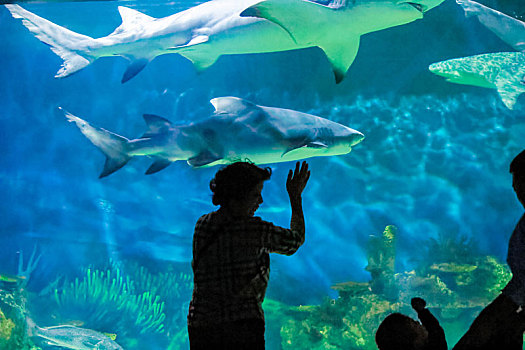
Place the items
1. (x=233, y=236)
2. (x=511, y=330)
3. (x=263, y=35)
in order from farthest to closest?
(x=263, y=35), (x=233, y=236), (x=511, y=330)

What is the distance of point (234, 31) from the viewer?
4445 millimetres

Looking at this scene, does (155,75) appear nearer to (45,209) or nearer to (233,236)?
(45,209)

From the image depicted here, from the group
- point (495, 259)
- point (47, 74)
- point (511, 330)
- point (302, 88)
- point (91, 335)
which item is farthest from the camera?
point (47, 74)

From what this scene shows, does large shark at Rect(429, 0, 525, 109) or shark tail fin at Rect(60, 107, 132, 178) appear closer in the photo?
shark tail fin at Rect(60, 107, 132, 178)

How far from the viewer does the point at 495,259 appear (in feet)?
20.4

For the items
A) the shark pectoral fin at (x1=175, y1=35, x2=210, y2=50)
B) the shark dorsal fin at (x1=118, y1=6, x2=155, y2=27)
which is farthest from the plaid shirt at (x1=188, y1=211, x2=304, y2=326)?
the shark dorsal fin at (x1=118, y1=6, x2=155, y2=27)

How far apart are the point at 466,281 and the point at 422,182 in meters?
1.95

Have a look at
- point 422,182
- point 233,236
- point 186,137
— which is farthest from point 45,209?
point 233,236

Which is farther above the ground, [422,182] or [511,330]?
[511,330]

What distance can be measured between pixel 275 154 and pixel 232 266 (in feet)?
7.62

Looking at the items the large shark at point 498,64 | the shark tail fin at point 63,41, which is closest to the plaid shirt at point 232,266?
the shark tail fin at point 63,41

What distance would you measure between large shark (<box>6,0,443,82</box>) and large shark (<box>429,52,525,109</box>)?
2.09 meters

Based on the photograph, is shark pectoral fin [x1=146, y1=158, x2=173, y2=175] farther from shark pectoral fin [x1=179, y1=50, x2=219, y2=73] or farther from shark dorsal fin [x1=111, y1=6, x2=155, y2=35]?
shark dorsal fin [x1=111, y1=6, x2=155, y2=35]

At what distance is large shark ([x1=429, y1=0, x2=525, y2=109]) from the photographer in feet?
19.0
